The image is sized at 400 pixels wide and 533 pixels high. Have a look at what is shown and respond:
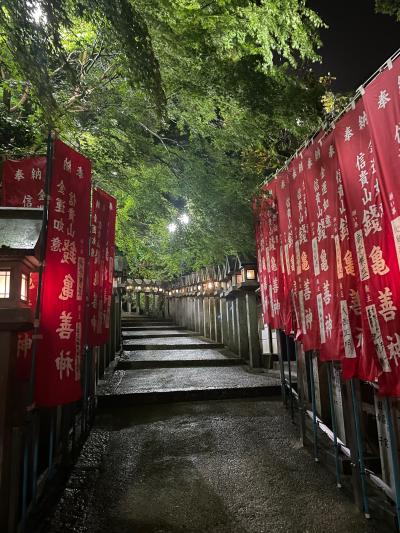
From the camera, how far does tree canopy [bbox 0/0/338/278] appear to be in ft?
15.5

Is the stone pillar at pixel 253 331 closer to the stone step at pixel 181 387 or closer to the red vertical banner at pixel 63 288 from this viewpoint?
the stone step at pixel 181 387

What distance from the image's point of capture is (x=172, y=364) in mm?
13344

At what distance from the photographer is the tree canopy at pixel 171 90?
4727 millimetres

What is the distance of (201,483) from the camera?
536 cm

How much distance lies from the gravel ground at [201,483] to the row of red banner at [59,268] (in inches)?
66.0

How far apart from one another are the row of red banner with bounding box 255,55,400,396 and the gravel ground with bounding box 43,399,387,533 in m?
2.11

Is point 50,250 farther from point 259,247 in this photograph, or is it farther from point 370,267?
point 259,247

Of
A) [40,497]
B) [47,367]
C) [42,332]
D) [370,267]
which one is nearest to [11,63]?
[42,332]

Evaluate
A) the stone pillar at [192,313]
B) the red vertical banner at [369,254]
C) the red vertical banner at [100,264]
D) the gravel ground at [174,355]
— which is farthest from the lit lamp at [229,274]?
the red vertical banner at [369,254]

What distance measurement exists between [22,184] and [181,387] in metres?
7.07

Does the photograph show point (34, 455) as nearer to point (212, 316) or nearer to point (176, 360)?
point (176, 360)

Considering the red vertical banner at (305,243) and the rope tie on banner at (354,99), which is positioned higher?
the rope tie on banner at (354,99)

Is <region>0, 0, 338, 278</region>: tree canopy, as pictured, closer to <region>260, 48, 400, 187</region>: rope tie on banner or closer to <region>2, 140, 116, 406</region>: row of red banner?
<region>2, 140, 116, 406</region>: row of red banner

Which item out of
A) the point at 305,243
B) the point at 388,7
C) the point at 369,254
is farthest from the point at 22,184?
the point at 388,7
